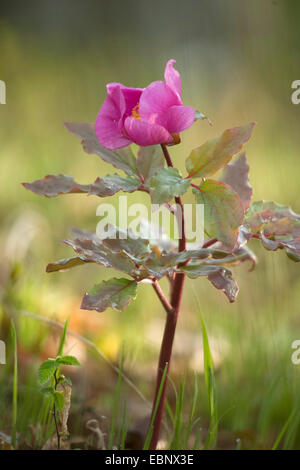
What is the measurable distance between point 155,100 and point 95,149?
0.12 metres

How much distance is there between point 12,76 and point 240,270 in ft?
4.59

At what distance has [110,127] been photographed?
52cm

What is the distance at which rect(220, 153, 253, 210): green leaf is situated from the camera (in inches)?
22.3

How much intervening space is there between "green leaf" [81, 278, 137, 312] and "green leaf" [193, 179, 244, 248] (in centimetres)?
9

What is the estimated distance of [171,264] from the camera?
50cm

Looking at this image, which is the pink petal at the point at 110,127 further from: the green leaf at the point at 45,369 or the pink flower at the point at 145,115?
the green leaf at the point at 45,369

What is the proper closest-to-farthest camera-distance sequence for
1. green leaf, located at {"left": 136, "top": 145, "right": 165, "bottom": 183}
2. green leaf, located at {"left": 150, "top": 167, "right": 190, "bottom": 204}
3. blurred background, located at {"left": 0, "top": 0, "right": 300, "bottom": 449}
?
green leaf, located at {"left": 150, "top": 167, "right": 190, "bottom": 204} → green leaf, located at {"left": 136, "top": 145, "right": 165, "bottom": 183} → blurred background, located at {"left": 0, "top": 0, "right": 300, "bottom": 449}

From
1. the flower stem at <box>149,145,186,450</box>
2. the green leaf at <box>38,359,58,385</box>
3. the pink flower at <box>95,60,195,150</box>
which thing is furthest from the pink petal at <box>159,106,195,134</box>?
the green leaf at <box>38,359,58,385</box>

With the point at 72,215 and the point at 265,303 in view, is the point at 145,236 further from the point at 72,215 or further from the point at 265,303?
the point at 72,215

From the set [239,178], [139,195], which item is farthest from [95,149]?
[139,195]

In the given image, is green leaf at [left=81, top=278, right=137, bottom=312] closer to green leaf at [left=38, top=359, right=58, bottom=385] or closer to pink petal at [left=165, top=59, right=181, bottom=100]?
green leaf at [left=38, top=359, right=58, bottom=385]

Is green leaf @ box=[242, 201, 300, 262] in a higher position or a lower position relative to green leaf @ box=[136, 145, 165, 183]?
lower

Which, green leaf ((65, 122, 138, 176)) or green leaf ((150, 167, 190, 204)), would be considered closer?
green leaf ((150, 167, 190, 204))

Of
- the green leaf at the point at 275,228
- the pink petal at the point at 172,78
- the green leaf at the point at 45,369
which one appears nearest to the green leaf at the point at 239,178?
the green leaf at the point at 275,228
